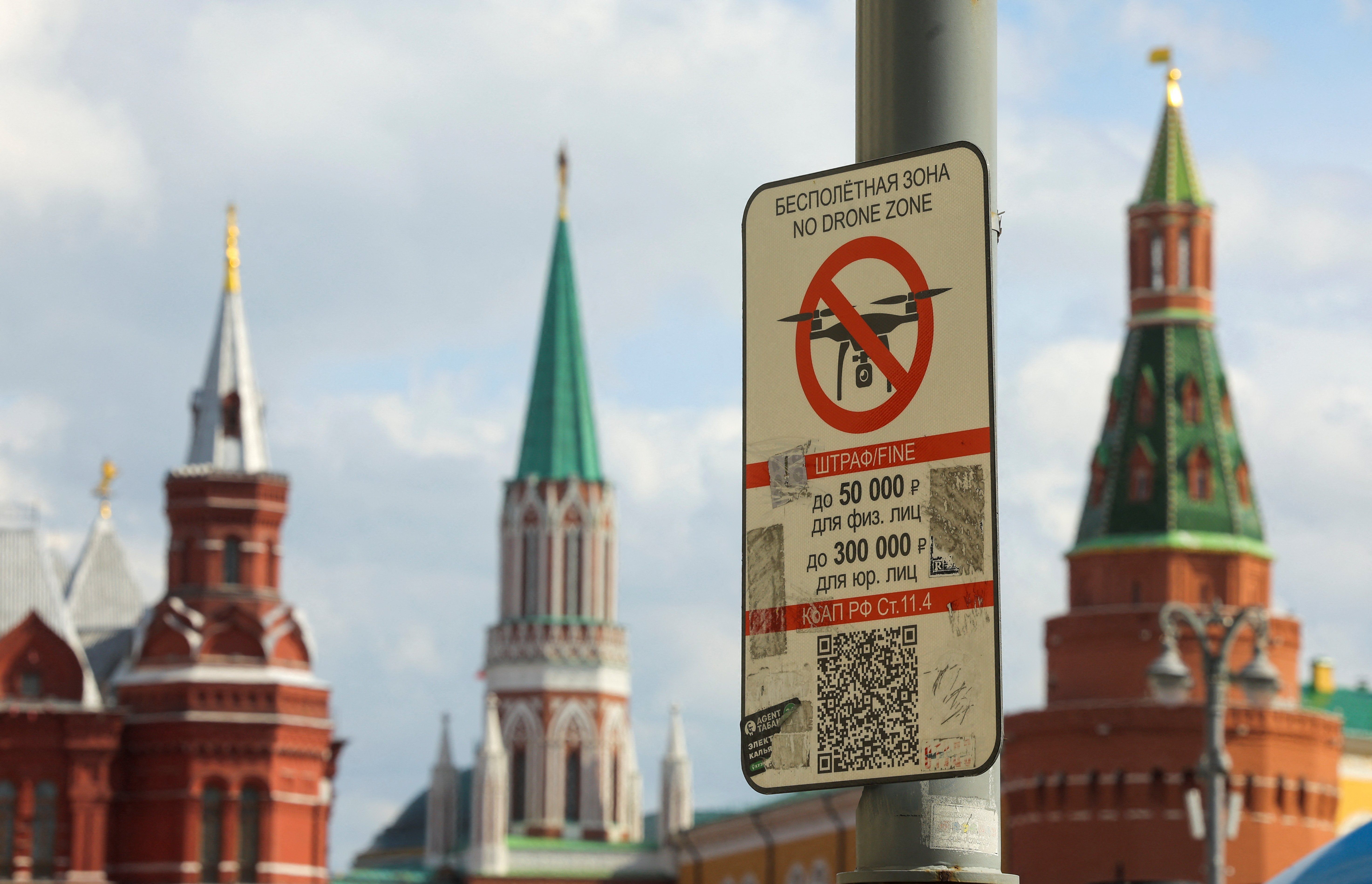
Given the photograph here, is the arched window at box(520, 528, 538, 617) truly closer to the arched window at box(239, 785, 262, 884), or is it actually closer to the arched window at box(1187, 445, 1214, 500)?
the arched window at box(239, 785, 262, 884)

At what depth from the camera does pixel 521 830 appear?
94125mm

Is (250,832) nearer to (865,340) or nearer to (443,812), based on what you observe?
(443,812)

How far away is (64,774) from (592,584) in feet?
108

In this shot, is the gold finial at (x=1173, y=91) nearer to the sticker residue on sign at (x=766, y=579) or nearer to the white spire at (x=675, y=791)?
the white spire at (x=675, y=791)

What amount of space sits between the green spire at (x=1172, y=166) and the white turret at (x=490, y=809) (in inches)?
1352

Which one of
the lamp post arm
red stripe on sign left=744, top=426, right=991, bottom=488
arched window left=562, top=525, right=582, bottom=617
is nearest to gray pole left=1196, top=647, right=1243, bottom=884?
the lamp post arm

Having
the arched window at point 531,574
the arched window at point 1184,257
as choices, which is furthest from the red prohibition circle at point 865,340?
the arched window at point 531,574

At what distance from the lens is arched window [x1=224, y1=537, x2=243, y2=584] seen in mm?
68500

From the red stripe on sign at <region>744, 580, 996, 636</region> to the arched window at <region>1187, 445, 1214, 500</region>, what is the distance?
213 feet

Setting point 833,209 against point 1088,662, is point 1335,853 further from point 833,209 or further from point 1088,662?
point 1088,662

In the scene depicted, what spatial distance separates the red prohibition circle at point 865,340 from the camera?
4.91 meters

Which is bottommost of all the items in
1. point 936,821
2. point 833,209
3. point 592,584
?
point 936,821

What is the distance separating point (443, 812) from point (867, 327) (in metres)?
93.0

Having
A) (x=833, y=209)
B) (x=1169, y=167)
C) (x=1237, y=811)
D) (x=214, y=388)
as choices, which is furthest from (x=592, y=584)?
(x=833, y=209)
